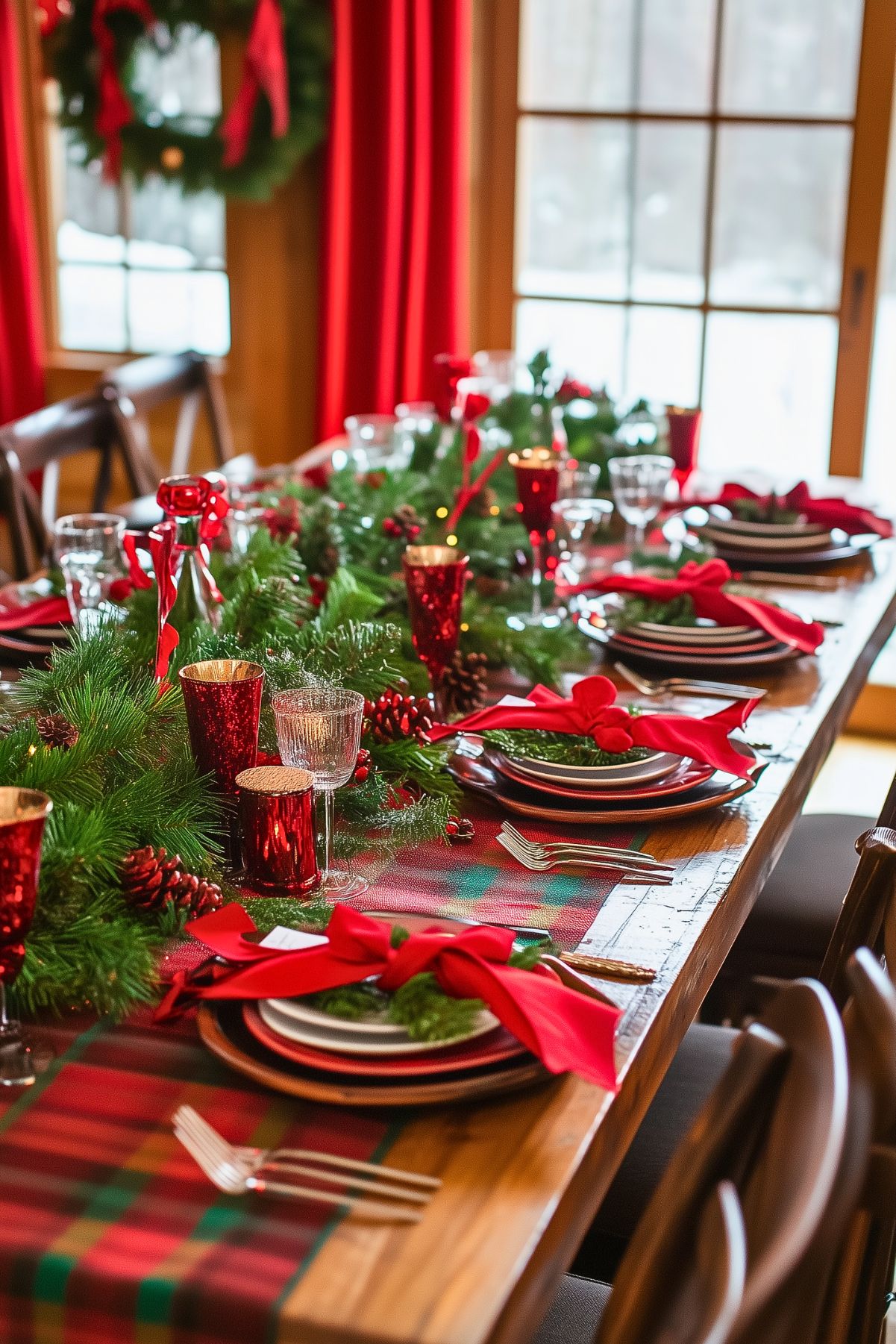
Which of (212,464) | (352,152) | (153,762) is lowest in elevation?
(212,464)

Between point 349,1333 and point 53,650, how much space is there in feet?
2.38

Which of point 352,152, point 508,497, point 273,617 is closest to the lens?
point 273,617

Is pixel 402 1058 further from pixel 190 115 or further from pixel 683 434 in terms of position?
pixel 190 115

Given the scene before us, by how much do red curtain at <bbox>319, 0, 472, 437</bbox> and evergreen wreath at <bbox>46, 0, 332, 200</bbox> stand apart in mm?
70

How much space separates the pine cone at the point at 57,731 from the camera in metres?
1.16

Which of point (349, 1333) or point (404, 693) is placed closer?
point (349, 1333)

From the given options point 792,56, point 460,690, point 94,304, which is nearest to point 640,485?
point 460,690

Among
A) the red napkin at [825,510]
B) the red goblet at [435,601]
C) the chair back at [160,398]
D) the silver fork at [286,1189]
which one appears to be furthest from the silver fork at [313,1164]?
the chair back at [160,398]

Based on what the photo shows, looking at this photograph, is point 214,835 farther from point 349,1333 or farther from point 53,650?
point 349,1333

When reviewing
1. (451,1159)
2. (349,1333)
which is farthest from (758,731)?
(349,1333)

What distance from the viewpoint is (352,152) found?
3.57 metres

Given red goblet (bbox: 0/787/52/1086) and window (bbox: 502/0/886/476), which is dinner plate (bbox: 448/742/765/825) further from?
window (bbox: 502/0/886/476)

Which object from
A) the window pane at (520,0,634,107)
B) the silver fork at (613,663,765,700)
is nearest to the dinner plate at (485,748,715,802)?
the silver fork at (613,663,765,700)

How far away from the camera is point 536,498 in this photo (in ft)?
5.94
